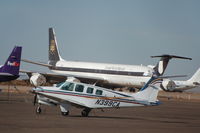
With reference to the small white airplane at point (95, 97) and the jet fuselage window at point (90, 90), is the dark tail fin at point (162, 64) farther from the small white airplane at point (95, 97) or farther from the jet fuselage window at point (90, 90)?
the jet fuselage window at point (90, 90)

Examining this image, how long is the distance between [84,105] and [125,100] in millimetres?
1996

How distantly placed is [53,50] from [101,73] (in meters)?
11.5

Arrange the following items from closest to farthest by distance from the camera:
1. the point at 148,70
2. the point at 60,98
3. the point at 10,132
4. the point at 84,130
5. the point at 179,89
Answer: the point at 10,132 → the point at 84,130 → the point at 60,98 → the point at 148,70 → the point at 179,89

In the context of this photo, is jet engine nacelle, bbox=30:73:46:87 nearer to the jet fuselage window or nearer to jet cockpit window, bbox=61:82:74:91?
jet cockpit window, bbox=61:82:74:91

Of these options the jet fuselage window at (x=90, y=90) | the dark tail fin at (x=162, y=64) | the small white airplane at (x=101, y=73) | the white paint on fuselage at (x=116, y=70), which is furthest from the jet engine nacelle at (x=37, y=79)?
the jet fuselage window at (x=90, y=90)

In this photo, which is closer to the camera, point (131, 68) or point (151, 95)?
point (151, 95)

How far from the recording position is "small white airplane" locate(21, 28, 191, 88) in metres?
56.4

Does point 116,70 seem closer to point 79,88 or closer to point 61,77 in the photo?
point 61,77

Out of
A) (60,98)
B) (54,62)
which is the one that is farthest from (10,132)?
(54,62)

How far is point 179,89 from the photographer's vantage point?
75.0 m

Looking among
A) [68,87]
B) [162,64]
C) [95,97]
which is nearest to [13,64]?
[68,87]

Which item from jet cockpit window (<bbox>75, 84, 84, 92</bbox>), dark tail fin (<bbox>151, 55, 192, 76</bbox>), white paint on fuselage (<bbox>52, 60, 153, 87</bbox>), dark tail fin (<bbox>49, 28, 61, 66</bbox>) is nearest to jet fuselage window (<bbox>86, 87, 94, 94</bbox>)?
jet cockpit window (<bbox>75, 84, 84, 92</bbox>)

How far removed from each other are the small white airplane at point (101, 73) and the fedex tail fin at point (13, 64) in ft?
63.1

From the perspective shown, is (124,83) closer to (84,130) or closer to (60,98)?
(60,98)
